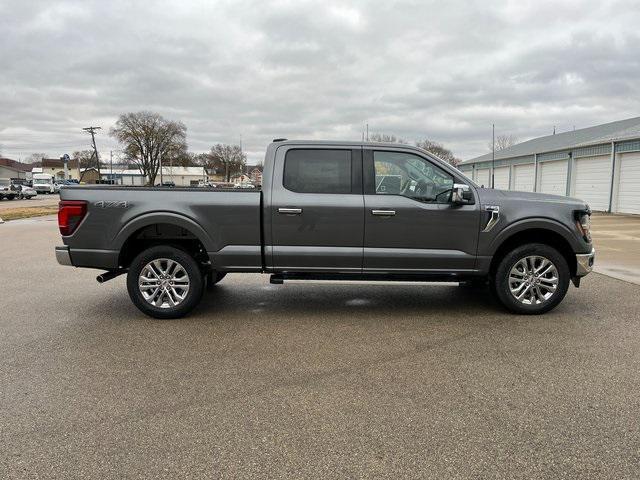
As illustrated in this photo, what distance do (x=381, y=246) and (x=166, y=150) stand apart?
277 ft

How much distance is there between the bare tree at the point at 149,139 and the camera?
80688 mm

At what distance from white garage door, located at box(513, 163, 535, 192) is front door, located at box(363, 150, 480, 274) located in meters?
26.8

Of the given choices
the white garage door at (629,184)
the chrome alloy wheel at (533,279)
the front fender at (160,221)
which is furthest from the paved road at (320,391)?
the white garage door at (629,184)

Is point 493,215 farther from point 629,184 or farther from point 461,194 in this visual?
point 629,184

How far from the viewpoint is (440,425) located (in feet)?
10.2

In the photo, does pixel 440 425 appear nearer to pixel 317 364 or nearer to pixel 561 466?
pixel 561 466

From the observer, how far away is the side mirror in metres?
5.24

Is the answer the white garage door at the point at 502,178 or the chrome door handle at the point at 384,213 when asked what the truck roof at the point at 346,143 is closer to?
the chrome door handle at the point at 384,213

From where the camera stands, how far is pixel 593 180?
2355 cm

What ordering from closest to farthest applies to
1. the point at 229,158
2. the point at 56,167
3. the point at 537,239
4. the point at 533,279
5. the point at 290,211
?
the point at 290,211 → the point at 533,279 → the point at 537,239 → the point at 229,158 → the point at 56,167

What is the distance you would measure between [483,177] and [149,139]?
62051 millimetres

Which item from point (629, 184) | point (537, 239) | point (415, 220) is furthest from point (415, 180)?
point (629, 184)

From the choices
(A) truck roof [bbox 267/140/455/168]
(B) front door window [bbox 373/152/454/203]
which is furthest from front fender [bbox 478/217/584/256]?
(A) truck roof [bbox 267/140/455/168]

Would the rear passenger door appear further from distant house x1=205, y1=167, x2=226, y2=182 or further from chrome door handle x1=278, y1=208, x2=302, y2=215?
distant house x1=205, y1=167, x2=226, y2=182
